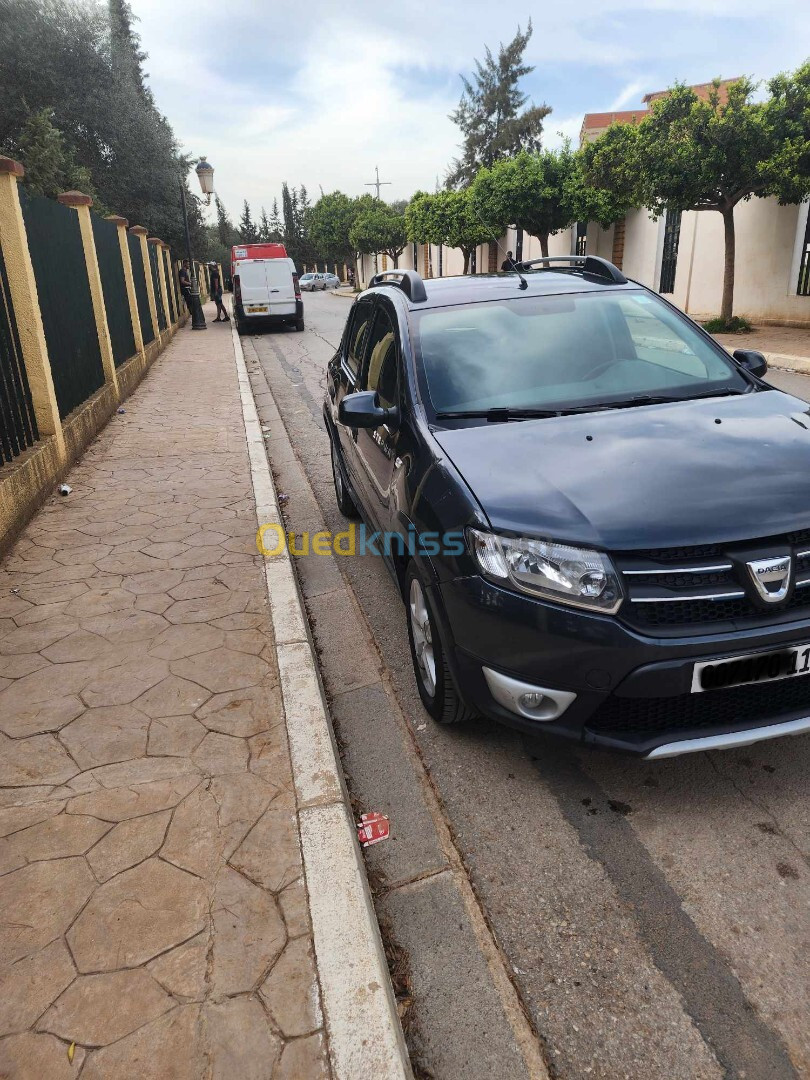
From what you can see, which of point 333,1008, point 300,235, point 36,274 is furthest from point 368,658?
point 300,235

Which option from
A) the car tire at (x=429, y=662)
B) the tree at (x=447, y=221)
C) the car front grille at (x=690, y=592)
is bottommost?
the car tire at (x=429, y=662)

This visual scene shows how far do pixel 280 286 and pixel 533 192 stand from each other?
907 cm

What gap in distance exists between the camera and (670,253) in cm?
2286

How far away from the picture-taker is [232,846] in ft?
8.11

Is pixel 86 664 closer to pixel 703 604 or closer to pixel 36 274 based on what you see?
pixel 703 604

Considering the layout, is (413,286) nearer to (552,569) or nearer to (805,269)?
(552,569)

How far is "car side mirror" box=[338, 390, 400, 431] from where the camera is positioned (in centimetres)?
350

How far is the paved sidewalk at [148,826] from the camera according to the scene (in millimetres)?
1890

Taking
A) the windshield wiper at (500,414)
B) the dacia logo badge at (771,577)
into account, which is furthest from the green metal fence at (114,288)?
the dacia logo badge at (771,577)

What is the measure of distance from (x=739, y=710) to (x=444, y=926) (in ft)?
3.70

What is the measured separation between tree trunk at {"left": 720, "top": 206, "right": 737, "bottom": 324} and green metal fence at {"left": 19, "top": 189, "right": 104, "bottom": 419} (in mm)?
13568

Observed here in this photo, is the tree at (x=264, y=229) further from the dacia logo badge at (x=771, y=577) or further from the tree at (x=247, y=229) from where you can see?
the dacia logo badge at (x=771, y=577)

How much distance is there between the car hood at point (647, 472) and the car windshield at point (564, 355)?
24 centimetres

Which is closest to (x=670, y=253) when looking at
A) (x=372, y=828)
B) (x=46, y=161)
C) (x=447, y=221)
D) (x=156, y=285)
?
(x=447, y=221)
